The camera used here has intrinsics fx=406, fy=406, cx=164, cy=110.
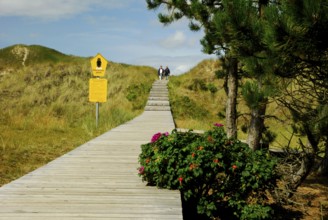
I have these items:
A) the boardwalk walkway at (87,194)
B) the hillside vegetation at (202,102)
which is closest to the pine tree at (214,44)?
the boardwalk walkway at (87,194)

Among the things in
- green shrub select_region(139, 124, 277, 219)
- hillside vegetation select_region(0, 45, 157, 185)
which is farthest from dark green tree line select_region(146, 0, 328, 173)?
hillside vegetation select_region(0, 45, 157, 185)

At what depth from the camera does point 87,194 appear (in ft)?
13.9

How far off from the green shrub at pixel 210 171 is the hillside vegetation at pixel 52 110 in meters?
3.07

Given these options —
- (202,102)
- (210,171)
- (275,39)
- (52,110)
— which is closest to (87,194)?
(210,171)

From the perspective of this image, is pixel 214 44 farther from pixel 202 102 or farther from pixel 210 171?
pixel 202 102

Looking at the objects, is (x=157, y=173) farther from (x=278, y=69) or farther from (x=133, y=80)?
(x=133, y=80)

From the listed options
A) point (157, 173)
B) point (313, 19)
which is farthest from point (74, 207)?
point (313, 19)

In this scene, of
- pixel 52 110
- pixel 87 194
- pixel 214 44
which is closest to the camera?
pixel 87 194

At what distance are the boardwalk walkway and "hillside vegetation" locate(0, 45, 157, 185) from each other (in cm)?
159

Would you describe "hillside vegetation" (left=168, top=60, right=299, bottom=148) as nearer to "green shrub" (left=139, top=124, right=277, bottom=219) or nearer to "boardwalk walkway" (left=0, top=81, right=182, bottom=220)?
"boardwalk walkway" (left=0, top=81, right=182, bottom=220)

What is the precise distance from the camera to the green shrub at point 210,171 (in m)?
4.40

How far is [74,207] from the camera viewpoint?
3.79 m

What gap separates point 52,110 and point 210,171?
14703mm

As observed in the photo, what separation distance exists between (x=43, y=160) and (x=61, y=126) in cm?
508
